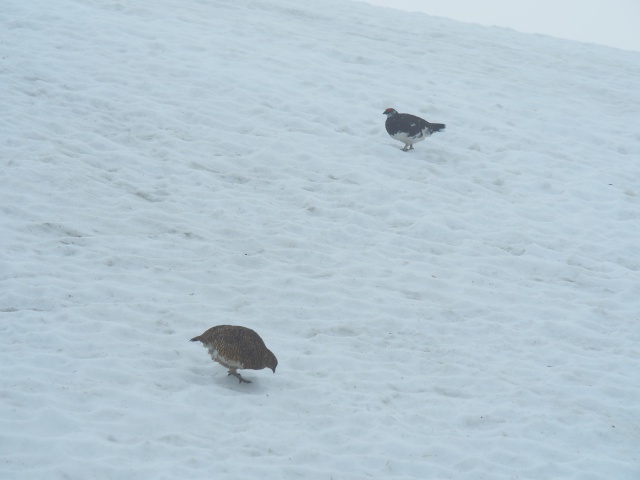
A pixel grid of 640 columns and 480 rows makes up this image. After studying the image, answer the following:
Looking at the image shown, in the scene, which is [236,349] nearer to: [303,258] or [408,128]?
[303,258]

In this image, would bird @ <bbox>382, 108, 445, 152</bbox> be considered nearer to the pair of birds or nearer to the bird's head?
the pair of birds

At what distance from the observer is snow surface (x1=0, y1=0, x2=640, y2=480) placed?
5727mm

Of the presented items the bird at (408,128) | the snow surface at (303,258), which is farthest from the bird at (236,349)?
the bird at (408,128)

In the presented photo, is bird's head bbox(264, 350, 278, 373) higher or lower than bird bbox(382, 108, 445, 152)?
lower

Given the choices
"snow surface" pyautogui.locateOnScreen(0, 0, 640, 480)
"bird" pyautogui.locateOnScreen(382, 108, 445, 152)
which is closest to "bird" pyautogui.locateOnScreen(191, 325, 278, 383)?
"snow surface" pyautogui.locateOnScreen(0, 0, 640, 480)

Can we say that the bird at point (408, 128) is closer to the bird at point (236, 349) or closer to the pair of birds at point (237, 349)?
the pair of birds at point (237, 349)

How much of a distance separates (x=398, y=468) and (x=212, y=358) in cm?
185

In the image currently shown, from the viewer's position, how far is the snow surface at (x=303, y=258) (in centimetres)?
573

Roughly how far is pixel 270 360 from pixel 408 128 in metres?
6.59

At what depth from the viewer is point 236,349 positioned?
20.0ft

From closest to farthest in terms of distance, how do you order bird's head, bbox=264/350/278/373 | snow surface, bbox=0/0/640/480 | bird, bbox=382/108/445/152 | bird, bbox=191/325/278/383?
snow surface, bbox=0/0/640/480, bird, bbox=191/325/278/383, bird's head, bbox=264/350/278/373, bird, bbox=382/108/445/152

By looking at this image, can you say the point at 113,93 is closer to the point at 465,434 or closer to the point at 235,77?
the point at 235,77

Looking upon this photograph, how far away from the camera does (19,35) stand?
1370 centimetres

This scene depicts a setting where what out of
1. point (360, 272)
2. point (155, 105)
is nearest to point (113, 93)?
point (155, 105)
